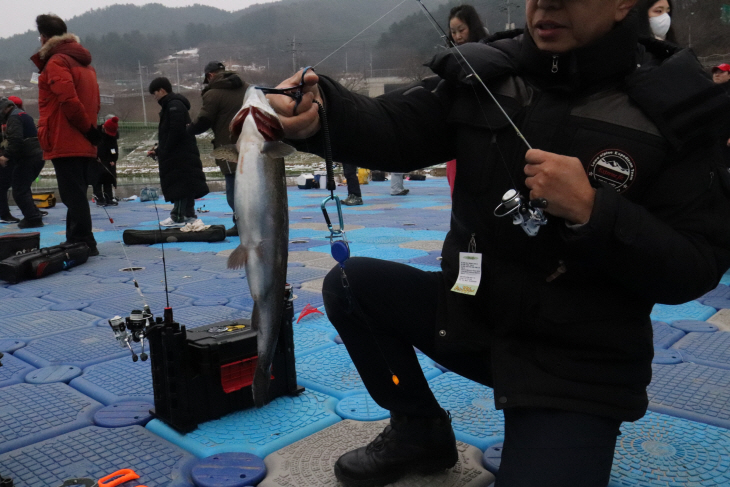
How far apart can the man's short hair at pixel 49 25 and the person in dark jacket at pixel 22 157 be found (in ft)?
10.2

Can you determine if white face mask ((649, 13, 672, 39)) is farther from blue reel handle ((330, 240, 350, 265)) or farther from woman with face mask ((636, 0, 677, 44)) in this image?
blue reel handle ((330, 240, 350, 265))

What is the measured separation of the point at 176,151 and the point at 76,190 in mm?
1707

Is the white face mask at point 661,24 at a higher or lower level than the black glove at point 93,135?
higher

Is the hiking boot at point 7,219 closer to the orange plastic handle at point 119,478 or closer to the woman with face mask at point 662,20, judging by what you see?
the orange plastic handle at point 119,478

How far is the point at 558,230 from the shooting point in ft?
4.89

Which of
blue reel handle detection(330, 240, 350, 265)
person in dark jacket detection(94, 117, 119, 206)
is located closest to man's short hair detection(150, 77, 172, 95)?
person in dark jacket detection(94, 117, 119, 206)

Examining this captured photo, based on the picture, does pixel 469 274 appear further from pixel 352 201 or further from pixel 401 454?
pixel 352 201

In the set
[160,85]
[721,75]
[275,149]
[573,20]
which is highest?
[160,85]

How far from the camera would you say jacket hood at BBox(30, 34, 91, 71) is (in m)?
5.65

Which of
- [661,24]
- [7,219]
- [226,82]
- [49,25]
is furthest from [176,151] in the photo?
[661,24]

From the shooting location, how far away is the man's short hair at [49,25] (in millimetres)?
5695

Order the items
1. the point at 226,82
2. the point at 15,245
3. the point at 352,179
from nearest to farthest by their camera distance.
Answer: the point at 15,245 < the point at 226,82 < the point at 352,179

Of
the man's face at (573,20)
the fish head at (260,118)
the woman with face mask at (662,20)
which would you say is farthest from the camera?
the woman with face mask at (662,20)

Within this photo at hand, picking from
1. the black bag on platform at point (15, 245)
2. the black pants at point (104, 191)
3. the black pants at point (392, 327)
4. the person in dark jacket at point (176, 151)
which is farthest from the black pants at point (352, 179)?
the black pants at point (392, 327)
